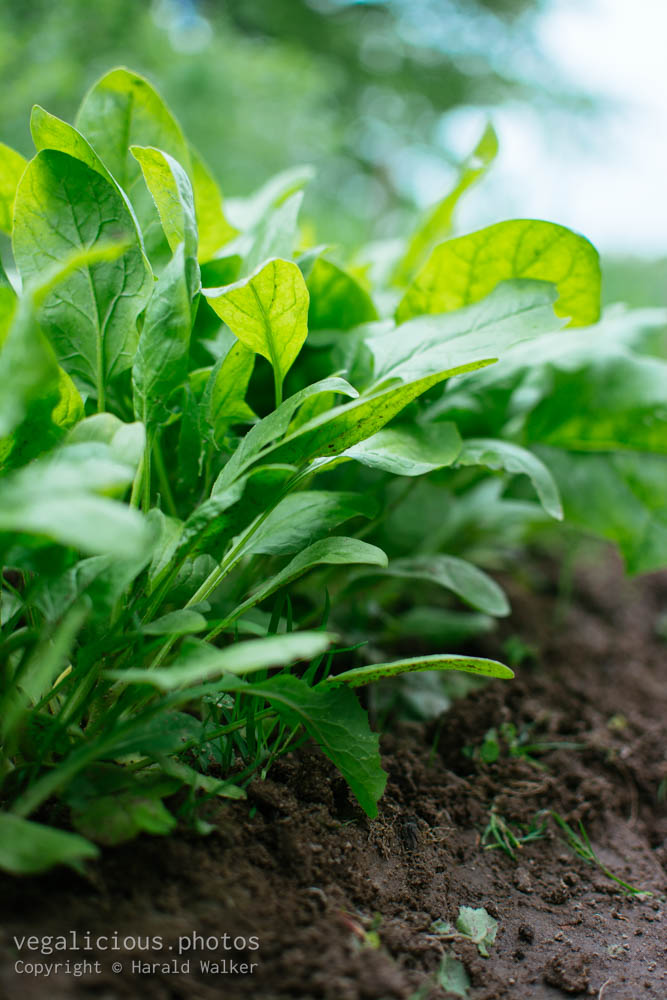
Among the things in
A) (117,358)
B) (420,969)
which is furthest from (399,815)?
(117,358)

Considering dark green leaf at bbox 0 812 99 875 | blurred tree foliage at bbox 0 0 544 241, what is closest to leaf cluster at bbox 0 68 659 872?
dark green leaf at bbox 0 812 99 875

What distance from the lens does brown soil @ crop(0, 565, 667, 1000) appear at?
0.47 m

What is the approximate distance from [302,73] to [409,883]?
3.19 metres

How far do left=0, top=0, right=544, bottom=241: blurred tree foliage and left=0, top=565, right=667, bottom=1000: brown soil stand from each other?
78.9 inches

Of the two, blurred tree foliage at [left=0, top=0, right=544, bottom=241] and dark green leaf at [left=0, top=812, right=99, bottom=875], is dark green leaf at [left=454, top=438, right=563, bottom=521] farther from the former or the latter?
blurred tree foliage at [left=0, top=0, right=544, bottom=241]

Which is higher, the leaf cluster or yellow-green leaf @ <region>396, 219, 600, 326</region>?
yellow-green leaf @ <region>396, 219, 600, 326</region>

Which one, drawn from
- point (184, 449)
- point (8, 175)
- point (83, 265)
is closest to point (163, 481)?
point (184, 449)

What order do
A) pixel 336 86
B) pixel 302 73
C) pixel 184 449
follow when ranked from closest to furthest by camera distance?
1. pixel 184 449
2. pixel 302 73
3. pixel 336 86

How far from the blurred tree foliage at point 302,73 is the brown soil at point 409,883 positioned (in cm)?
200

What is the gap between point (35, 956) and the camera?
434 mm

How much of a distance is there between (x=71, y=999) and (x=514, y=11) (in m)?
8.36

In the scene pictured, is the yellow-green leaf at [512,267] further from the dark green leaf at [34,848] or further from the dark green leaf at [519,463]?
the dark green leaf at [34,848]

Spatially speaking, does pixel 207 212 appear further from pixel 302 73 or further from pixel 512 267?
pixel 302 73

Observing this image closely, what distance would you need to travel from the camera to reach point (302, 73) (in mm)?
3020
